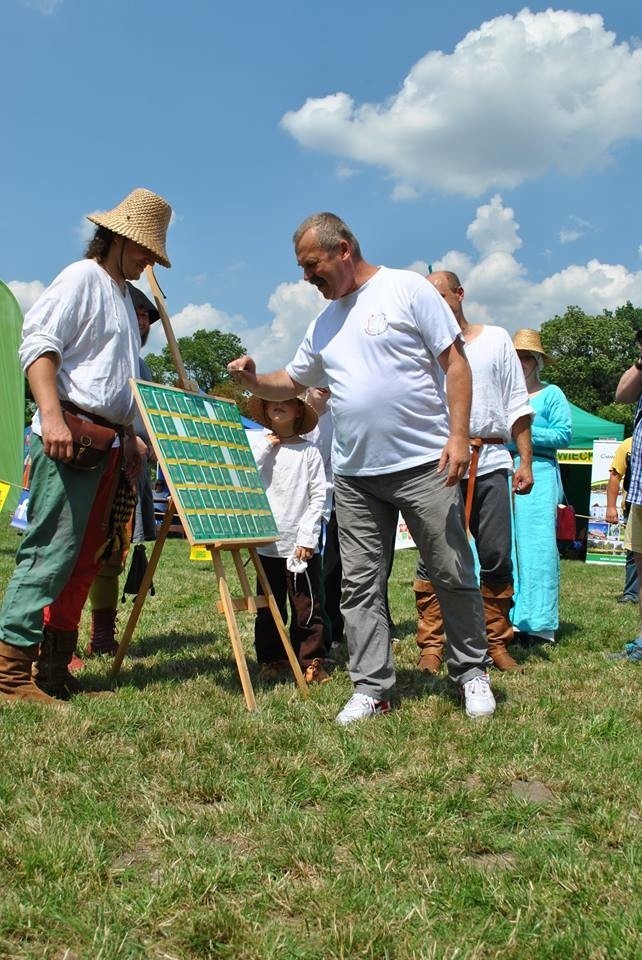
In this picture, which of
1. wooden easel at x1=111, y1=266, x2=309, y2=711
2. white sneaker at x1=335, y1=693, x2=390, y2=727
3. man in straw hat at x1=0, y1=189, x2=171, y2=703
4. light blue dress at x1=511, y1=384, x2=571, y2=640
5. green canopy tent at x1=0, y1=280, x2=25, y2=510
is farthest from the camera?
green canopy tent at x1=0, y1=280, x2=25, y2=510

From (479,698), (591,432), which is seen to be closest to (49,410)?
(479,698)

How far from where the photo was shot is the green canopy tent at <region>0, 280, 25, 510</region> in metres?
10.0

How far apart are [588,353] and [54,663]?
180 ft

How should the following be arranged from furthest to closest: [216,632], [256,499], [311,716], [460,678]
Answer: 1. [216,632]
2. [256,499]
3. [460,678]
4. [311,716]

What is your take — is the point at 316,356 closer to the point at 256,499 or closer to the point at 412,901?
the point at 256,499

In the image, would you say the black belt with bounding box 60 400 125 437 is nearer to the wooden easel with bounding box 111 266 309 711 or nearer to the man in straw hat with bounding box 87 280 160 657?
the wooden easel with bounding box 111 266 309 711

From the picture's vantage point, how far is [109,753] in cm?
313

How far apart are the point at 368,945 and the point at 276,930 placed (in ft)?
0.70

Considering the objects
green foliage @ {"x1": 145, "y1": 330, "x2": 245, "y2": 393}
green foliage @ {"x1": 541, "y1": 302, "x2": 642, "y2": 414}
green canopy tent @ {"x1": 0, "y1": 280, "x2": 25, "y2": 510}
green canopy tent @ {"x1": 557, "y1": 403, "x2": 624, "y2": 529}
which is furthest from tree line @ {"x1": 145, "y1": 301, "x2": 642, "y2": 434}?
green canopy tent @ {"x1": 0, "y1": 280, "x2": 25, "y2": 510}

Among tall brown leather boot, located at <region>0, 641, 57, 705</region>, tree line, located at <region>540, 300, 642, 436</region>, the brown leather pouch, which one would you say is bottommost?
tall brown leather boot, located at <region>0, 641, 57, 705</region>

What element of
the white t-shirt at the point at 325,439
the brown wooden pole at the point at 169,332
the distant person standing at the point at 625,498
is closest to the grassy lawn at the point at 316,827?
the brown wooden pole at the point at 169,332

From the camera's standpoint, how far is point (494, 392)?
495cm

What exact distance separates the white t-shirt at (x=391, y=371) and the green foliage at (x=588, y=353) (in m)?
49.8

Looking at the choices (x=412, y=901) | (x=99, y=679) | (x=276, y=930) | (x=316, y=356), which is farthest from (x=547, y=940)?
(x=99, y=679)
